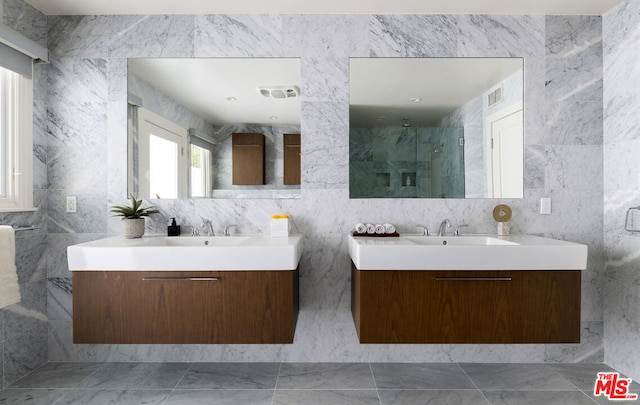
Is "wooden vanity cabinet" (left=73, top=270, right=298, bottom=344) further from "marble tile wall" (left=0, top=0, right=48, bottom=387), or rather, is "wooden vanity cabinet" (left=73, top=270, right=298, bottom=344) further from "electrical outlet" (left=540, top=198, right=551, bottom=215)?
"electrical outlet" (left=540, top=198, right=551, bottom=215)

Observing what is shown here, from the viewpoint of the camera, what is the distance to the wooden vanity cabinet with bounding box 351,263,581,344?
1851 mm

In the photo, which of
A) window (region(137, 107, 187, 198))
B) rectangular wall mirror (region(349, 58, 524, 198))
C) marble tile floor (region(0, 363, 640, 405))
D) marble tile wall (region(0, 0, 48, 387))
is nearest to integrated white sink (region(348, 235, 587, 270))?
rectangular wall mirror (region(349, 58, 524, 198))

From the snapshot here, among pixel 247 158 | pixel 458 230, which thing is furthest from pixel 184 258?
pixel 458 230

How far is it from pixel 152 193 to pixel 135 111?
1.86ft

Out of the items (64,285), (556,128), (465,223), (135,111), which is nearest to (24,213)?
(64,285)

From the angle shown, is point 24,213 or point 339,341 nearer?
point 24,213

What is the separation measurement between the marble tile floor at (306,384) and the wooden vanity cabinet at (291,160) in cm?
124

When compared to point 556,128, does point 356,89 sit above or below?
above

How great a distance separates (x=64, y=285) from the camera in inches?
97.5

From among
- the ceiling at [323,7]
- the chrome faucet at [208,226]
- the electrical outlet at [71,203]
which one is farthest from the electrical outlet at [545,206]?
the electrical outlet at [71,203]

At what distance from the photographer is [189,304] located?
186 centimetres

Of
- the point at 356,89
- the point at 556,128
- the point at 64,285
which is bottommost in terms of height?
the point at 64,285

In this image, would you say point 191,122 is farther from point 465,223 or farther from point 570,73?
point 570,73

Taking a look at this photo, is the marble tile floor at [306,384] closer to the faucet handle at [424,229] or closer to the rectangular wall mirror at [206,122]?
the faucet handle at [424,229]
